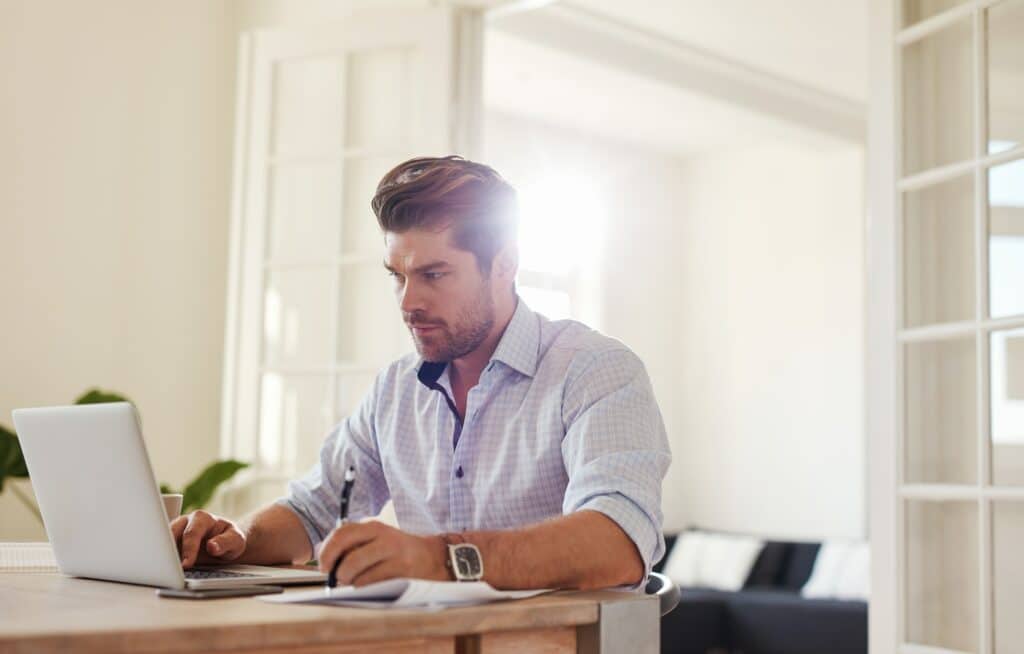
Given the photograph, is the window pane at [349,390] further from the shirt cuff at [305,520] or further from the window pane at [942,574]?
the shirt cuff at [305,520]

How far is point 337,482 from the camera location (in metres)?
1.99

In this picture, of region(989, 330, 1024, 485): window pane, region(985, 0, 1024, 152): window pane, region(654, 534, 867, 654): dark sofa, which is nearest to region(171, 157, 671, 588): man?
region(989, 330, 1024, 485): window pane

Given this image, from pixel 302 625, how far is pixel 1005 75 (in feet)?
7.38

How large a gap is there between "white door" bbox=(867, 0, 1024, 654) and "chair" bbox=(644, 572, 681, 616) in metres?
1.35

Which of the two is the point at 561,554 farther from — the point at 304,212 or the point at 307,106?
the point at 307,106

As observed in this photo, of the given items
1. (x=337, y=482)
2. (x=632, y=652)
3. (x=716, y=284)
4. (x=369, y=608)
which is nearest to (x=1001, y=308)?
(x=337, y=482)

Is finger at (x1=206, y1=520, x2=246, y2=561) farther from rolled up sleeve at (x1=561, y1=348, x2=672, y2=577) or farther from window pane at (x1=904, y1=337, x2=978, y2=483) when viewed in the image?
window pane at (x1=904, y1=337, x2=978, y2=483)

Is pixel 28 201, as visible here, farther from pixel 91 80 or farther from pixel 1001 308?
pixel 1001 308

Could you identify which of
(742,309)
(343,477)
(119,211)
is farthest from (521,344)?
(742,309)

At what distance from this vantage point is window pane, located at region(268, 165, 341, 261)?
13.3ft

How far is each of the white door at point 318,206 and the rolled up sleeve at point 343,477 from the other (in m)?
1.75

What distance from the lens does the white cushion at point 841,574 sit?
6484 mm

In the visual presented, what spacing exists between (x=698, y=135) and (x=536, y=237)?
1284 mm

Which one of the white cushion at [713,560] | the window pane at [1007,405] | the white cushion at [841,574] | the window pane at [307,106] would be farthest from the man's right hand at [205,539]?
the white cushion at [713,560]
